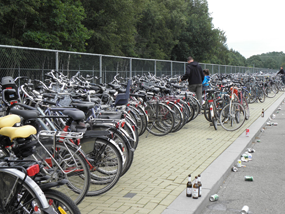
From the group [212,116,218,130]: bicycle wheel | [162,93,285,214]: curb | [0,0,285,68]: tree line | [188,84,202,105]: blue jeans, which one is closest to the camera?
[162,93,285,214]: curb

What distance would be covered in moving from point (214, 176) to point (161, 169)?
3.01ft

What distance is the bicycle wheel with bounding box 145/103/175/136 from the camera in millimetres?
9008

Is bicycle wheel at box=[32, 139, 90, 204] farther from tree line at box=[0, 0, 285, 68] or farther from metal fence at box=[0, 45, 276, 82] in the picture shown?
tree line at box=[0, 0, 285, 68]

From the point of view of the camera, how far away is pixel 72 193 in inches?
168

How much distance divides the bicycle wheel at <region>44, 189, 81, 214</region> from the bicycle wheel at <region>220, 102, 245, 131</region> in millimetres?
7678

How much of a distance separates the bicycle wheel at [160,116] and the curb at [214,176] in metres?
1.59

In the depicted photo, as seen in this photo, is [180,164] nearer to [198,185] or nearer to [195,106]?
[198,185]

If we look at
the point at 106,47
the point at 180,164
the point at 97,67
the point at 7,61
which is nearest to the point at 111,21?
the point at 106,47

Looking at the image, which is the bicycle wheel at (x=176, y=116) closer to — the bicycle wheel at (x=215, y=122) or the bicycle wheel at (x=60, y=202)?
the bicycle wheel at (x=215, y=122)

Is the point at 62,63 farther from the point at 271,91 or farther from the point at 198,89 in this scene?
the point at 271,91

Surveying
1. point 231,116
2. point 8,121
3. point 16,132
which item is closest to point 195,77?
point 231,116

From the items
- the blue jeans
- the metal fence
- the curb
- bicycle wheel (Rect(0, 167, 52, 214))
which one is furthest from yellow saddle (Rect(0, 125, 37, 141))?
the blue jeans

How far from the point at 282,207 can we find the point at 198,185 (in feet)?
3.34

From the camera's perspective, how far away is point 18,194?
107 inches
